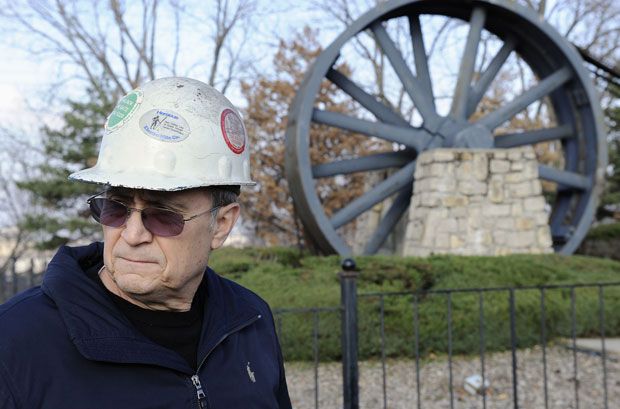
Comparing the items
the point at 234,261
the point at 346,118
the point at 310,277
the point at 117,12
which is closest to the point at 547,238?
the point at 346,118

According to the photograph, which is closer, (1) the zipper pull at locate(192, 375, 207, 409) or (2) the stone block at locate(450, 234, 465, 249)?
(1) the zipper pull at locate(192, 375, 207, 409)

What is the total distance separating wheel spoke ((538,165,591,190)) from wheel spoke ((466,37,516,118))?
4.63ft

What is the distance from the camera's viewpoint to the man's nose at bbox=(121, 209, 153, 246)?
1.30 m

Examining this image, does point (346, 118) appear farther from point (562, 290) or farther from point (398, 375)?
point (398, 375)

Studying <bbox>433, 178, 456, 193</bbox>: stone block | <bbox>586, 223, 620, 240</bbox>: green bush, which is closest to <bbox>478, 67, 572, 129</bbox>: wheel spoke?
<bbox>433, 178, 456, 193</bbox>: stone block

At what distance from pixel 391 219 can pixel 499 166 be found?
1945 mm

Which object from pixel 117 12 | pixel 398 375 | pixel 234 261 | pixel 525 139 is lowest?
pixel 398 375

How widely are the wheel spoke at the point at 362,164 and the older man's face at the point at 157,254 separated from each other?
704 cm

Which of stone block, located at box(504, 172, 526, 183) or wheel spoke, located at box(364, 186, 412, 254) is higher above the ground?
stone block, located at box(504, 172, 526, 183)

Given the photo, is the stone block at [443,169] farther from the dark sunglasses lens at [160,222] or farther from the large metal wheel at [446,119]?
→ the dark sunglasses lens at [160,222]

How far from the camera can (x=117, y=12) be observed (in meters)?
17.1

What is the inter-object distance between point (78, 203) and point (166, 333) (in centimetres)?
1798

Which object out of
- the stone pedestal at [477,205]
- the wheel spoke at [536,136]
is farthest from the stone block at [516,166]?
the wheel spoke at [536,136]

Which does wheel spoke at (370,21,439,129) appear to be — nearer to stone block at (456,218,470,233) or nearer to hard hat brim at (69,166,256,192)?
stone block at (456,218,470,233)
